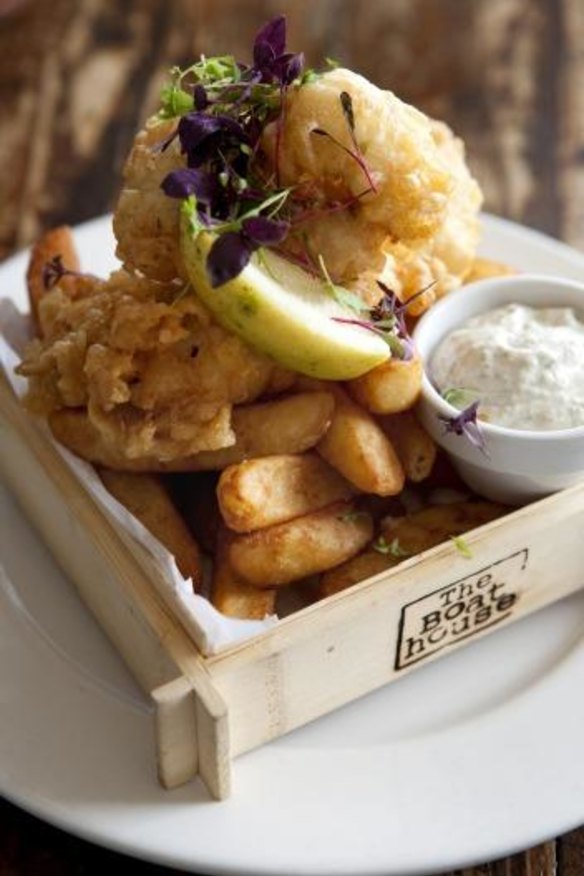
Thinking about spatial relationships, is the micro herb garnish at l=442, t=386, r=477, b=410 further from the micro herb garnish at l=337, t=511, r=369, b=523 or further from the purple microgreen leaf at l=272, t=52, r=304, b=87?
the purple microgreen leaf at l=272, t=52, r=304, b=87

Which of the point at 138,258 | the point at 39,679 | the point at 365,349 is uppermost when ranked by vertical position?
the point at 138,258

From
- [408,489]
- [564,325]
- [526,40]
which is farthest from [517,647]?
[526,40]

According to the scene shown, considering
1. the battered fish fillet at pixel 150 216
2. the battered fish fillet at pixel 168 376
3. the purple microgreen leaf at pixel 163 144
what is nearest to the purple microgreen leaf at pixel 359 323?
the battered fish fillet at pixel 168 376

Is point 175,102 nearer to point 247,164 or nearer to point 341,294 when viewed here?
point 247,164

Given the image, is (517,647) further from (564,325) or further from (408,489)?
(564,325)

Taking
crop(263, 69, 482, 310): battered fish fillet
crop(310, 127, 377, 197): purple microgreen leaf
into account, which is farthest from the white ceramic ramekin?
crop(310, 127, 377, 197): purple microgreen leaf
